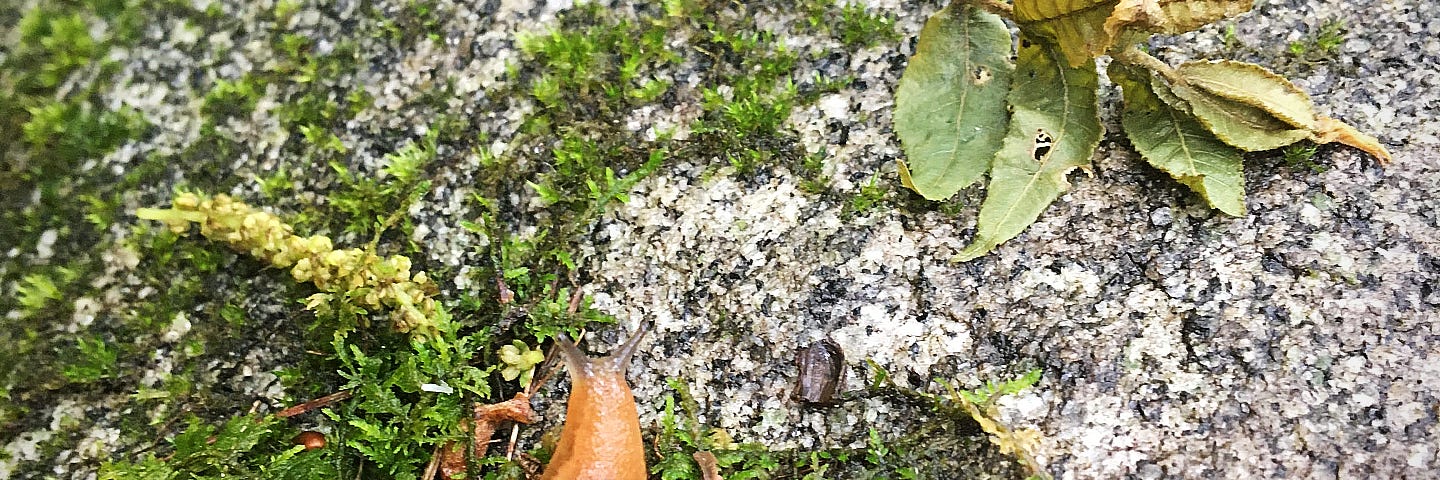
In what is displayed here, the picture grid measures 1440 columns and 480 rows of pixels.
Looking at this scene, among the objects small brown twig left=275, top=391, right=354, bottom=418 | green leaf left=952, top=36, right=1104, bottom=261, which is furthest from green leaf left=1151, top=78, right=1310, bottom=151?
small brown twig left=275, top=391, right=354, bottom=418

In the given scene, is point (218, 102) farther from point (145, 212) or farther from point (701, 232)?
point (701, 232)

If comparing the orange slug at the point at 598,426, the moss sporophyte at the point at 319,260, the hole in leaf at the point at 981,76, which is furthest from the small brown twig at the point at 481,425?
the hole in leaf at the point at 981,76

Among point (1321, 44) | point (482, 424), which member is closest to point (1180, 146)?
point (1321, 44)

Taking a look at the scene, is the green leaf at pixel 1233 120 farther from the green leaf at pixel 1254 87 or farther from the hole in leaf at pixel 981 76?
the hole in leaf at pixel 981 76

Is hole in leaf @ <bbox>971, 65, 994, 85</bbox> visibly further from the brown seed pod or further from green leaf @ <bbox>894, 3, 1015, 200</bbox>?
the brown seed pod

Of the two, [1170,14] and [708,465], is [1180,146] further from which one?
[708,465]

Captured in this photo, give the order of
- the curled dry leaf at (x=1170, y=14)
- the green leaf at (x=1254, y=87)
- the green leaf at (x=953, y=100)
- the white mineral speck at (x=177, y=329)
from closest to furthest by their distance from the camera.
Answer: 1. the curled dry leaf at (x=1170, y=14)
2. the green leaf at (x=1254, y=87)
3. the green leaf at (x=953, y=100)
4. the white mineral speck at (x=177, y=329)
